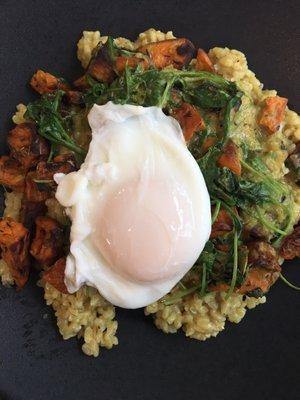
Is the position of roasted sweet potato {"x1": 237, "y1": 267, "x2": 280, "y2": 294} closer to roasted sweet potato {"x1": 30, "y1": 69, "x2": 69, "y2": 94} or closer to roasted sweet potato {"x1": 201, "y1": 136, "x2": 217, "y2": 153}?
roasted sweet potato {"x1": 201, "y1": 136, "x2": 217, "y2": 153}

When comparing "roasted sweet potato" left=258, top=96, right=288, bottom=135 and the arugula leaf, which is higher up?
"roasted sweet potato" left=258, top=96, right=288, bottom=135

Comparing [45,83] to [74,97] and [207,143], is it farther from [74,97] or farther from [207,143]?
[207,143]

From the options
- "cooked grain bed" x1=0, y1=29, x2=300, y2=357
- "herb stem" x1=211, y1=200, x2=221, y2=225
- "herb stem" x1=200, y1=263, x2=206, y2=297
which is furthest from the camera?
"cooked grain bed" x1=0, y1=29, x2=300, y2=357

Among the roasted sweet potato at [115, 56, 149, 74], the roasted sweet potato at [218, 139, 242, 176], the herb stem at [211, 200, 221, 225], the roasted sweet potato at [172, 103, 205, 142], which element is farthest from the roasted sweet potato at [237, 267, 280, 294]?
the roasted sweet potato at [115, 56, 149, 74]

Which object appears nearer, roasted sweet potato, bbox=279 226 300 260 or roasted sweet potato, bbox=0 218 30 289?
roasted sweet potato, bbox=0 218 30 289

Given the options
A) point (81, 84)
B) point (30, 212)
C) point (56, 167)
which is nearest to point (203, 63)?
point (81, 84)

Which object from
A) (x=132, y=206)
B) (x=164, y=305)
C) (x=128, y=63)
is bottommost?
(x=164, y=305)

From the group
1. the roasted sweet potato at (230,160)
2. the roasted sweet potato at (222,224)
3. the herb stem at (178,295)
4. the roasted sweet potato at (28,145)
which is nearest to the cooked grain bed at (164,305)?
the herb stem at (178,295)
